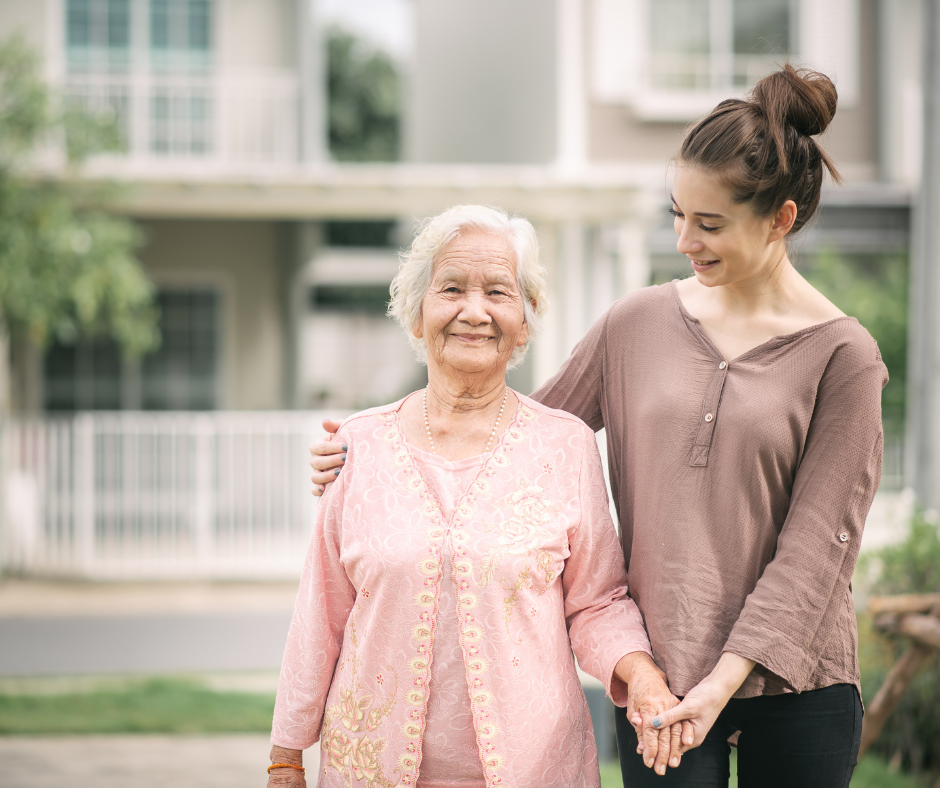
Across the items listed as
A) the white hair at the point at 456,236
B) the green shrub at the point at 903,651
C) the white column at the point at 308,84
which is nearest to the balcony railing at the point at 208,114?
the white column at the point at 308,84

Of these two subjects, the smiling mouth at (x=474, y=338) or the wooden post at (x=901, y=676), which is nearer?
the smiling mouth at (x=474, y=338)

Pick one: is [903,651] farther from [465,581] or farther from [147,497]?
[147,497]

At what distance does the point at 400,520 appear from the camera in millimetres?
1860

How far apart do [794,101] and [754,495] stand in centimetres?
72

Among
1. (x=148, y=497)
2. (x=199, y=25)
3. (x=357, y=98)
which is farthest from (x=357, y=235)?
(x=148, y=497)

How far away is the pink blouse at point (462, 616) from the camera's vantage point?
1.82 m

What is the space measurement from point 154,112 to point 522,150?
3899 millimetres

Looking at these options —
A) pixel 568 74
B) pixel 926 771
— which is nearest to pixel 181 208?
pixel 568 74

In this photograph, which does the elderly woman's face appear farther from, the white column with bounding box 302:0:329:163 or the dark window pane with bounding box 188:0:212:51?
the dark window pane with bounding box 188:0:212:51

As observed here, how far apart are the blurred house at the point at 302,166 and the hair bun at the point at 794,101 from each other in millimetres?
5695

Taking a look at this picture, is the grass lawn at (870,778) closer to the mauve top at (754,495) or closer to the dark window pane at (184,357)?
the mauve top at (754,495)

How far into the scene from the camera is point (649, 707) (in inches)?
68.9

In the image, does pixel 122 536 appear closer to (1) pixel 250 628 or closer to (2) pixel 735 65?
(1) pixel 250 628

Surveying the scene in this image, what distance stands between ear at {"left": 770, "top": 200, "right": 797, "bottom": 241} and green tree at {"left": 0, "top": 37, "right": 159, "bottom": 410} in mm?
6050
